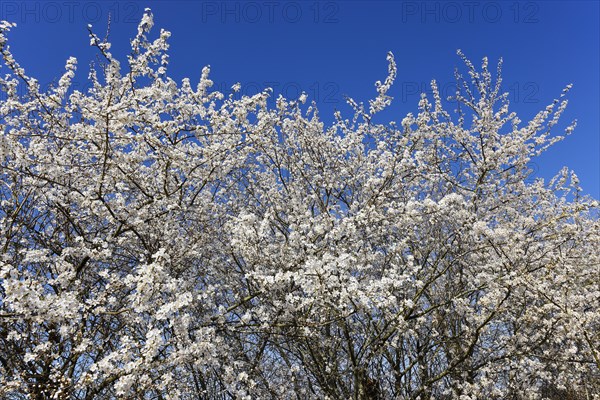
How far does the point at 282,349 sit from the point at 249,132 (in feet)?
12.4

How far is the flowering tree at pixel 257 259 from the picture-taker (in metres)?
5.00

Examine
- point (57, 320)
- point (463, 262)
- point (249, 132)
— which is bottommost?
point (57, 320)

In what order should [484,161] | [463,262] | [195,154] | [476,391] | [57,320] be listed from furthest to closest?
[484,161] < [463,262] < [476,391] < [195,154] < [57,320]

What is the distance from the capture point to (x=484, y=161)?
8.30 m

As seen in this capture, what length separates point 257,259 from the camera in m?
6.36

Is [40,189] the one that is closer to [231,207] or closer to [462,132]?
[231,207]

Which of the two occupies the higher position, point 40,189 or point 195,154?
point 195,154

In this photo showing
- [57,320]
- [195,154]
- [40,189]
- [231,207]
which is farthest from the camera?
[231,207]

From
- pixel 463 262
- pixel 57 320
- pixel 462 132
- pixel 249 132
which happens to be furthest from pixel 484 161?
pixel 57 320

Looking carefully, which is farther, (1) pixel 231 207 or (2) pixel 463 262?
(1) pixel 231 207

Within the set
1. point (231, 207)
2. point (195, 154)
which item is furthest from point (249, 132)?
point (231, 207)

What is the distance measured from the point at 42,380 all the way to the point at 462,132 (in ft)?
28.2

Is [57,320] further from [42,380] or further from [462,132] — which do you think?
[462,132]

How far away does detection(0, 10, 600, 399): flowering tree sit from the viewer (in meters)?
5.00
